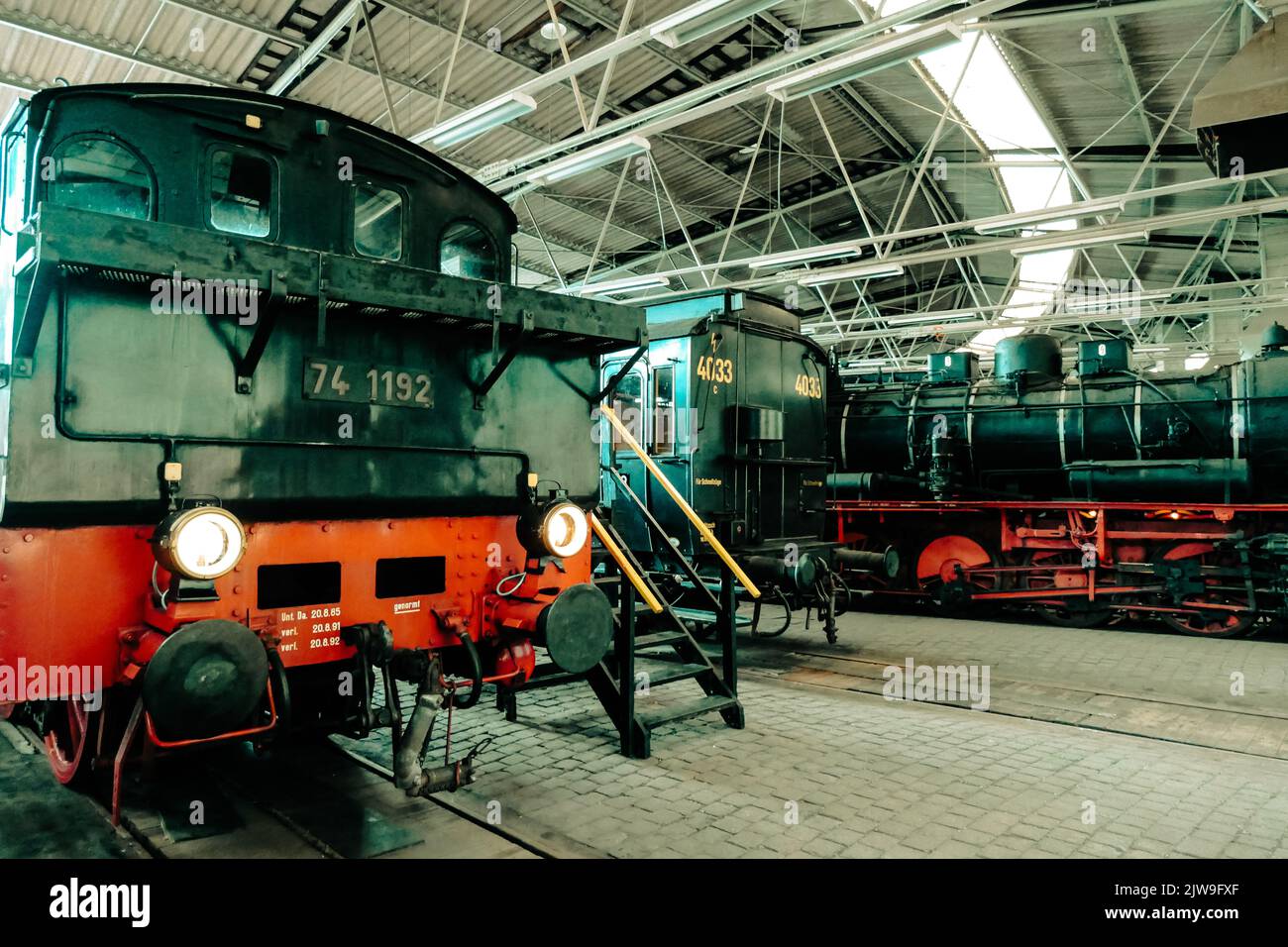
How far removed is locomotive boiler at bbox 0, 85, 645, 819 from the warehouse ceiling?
4.35m

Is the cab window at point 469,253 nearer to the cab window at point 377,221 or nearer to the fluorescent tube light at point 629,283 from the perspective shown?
the cab window at point 377,221

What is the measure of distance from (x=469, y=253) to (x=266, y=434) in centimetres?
168

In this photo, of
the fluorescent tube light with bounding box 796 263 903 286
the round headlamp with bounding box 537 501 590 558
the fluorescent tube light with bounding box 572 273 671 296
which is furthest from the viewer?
the fluorescent tube light with bounding box 572 273 671 296

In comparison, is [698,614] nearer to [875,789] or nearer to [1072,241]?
[875,789]

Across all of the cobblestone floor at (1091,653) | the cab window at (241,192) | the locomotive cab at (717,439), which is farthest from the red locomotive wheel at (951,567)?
the cab window at (241,192)

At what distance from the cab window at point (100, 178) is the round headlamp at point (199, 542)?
131 cm

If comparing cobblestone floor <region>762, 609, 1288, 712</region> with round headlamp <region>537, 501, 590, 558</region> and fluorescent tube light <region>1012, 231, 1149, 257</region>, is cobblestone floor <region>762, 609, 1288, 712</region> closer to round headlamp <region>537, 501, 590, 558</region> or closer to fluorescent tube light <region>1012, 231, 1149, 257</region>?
round headlamp <region>537, 501, 590, 558</region>

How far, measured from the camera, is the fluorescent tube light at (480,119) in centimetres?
812

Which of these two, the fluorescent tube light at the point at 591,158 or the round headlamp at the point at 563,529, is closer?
the round headlamp at the point at 563,529

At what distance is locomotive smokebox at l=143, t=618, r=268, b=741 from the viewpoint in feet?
8.32

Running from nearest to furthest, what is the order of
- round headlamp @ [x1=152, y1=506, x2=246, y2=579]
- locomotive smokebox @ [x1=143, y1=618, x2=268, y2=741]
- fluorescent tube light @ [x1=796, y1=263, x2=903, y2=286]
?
locomotive smokebox @ [x1=143, y1=618, x2=268, y2=741]
round headlamp @ [x1=152, y1=506, x2=246, y2=579]
fluorescent tube light @ [x1=796, y1=263, x2=903, y2=286]

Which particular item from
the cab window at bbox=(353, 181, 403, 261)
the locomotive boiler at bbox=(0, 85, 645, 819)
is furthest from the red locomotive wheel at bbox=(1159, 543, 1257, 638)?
the cab window at bbox=(353, 181, 403, 261)

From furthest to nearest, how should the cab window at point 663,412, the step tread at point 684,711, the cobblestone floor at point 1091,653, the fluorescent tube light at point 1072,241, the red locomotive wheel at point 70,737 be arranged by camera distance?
the fluorescent tube light at point 1072,241, the cab window at point 663,412, the cobblestone floor at point 1091,653, the step tread at point 684,711, the red locomotive wheel at point 70,737

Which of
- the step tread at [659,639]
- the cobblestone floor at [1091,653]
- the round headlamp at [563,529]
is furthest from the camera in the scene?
the cobblestone floor at [1091,653]
